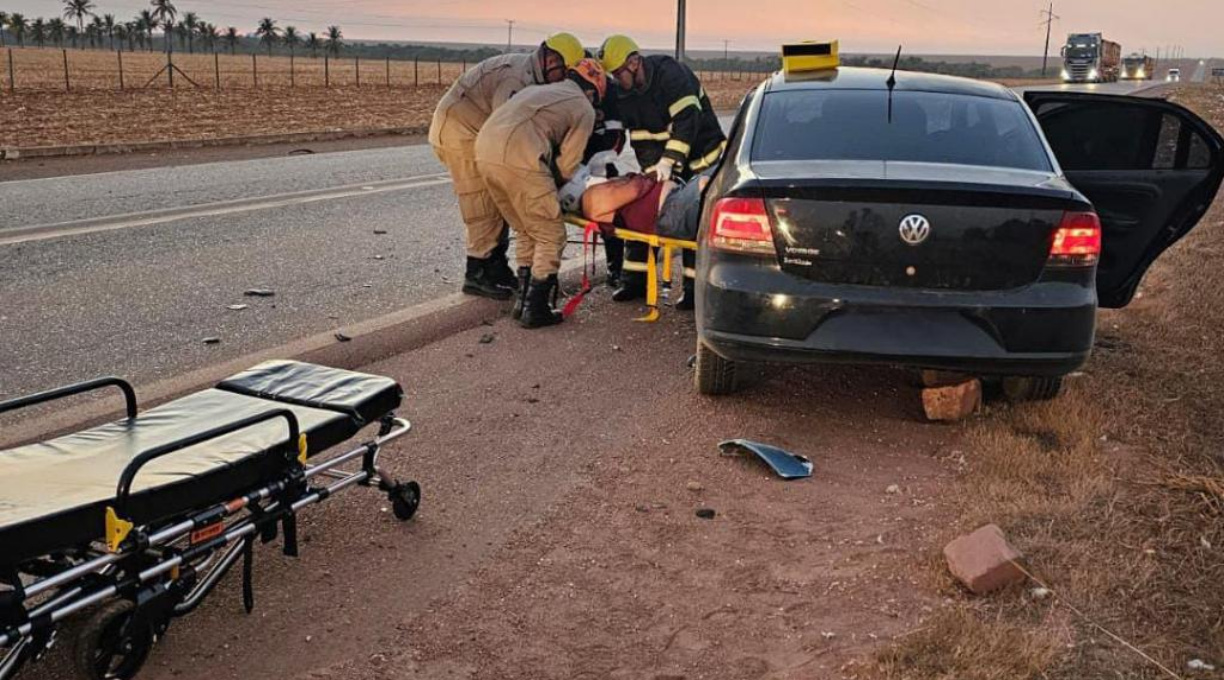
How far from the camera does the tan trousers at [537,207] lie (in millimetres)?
6590

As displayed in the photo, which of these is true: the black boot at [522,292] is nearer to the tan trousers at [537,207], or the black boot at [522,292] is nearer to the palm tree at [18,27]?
the tan trousers at [537,207]

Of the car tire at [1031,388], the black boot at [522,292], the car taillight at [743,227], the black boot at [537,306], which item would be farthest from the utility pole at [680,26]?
the car taillight at [743,227]

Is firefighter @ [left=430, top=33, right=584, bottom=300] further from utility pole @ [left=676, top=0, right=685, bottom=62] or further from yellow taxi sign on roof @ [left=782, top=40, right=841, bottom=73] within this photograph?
utility pole @ [left=676, top=0, right=685, bottom=62]

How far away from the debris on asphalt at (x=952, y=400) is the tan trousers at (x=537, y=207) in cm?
256

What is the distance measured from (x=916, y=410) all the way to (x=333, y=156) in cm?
1315

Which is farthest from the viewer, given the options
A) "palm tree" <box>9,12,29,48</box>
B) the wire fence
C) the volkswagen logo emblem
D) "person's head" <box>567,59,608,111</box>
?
"palm tree" <box>9,12,29,48</box>

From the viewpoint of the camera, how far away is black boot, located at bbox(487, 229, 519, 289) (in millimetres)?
7535

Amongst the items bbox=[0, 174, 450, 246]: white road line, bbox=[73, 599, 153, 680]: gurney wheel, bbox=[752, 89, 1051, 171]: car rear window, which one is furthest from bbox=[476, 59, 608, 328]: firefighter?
bbox=[0, 174, 450, 246]: white road line

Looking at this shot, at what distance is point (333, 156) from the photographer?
16641mm

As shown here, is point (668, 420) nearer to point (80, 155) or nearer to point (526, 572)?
point (526, 572)

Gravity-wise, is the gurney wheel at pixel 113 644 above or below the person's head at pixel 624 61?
below

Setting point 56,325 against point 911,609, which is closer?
point 911,609

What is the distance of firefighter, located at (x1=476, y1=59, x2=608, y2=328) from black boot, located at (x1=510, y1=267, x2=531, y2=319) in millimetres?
10

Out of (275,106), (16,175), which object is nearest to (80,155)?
(16,175)
